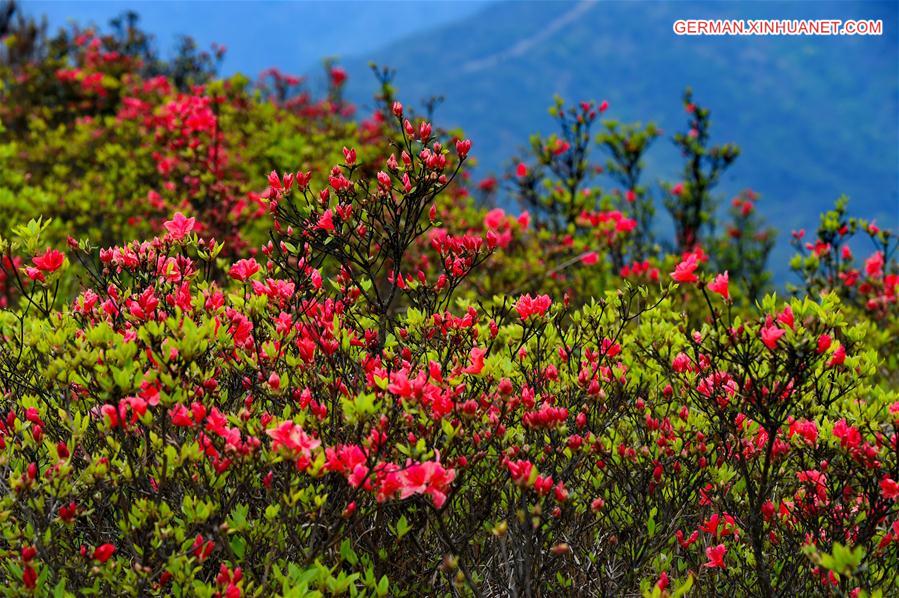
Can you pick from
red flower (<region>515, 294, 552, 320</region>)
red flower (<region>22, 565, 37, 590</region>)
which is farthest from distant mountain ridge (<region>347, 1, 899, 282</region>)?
red flower (<region>22, 565, 37, 590</region>)

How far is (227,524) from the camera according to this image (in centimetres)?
241

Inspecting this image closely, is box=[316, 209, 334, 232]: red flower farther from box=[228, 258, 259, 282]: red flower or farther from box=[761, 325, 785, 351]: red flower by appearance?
box=[761, 325, 785, 351]: red flower

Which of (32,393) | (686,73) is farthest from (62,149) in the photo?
(686,73)

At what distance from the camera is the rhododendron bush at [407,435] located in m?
2.50

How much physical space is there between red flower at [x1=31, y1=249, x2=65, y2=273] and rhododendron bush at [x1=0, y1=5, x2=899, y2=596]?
11 mm

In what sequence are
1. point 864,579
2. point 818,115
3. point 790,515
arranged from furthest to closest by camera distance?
point 818,115, point 790,515, point 864,579

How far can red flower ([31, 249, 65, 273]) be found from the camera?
320 centimetres

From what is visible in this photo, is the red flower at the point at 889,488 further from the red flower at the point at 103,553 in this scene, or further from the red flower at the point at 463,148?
the red flower at the point at 103,553

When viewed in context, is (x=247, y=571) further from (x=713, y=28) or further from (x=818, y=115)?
(x=818, y=115)

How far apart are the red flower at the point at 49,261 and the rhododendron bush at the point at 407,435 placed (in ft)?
0.04

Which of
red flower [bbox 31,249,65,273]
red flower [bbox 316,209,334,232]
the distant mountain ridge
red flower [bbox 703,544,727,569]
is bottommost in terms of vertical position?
red flower [bbox 703,544,727,569]

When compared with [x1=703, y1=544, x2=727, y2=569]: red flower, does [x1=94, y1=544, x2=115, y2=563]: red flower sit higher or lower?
lower

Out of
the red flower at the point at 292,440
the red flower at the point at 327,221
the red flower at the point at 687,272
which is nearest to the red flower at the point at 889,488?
the red flower at the point at 687,272

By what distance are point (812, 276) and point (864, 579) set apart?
5240 mm
